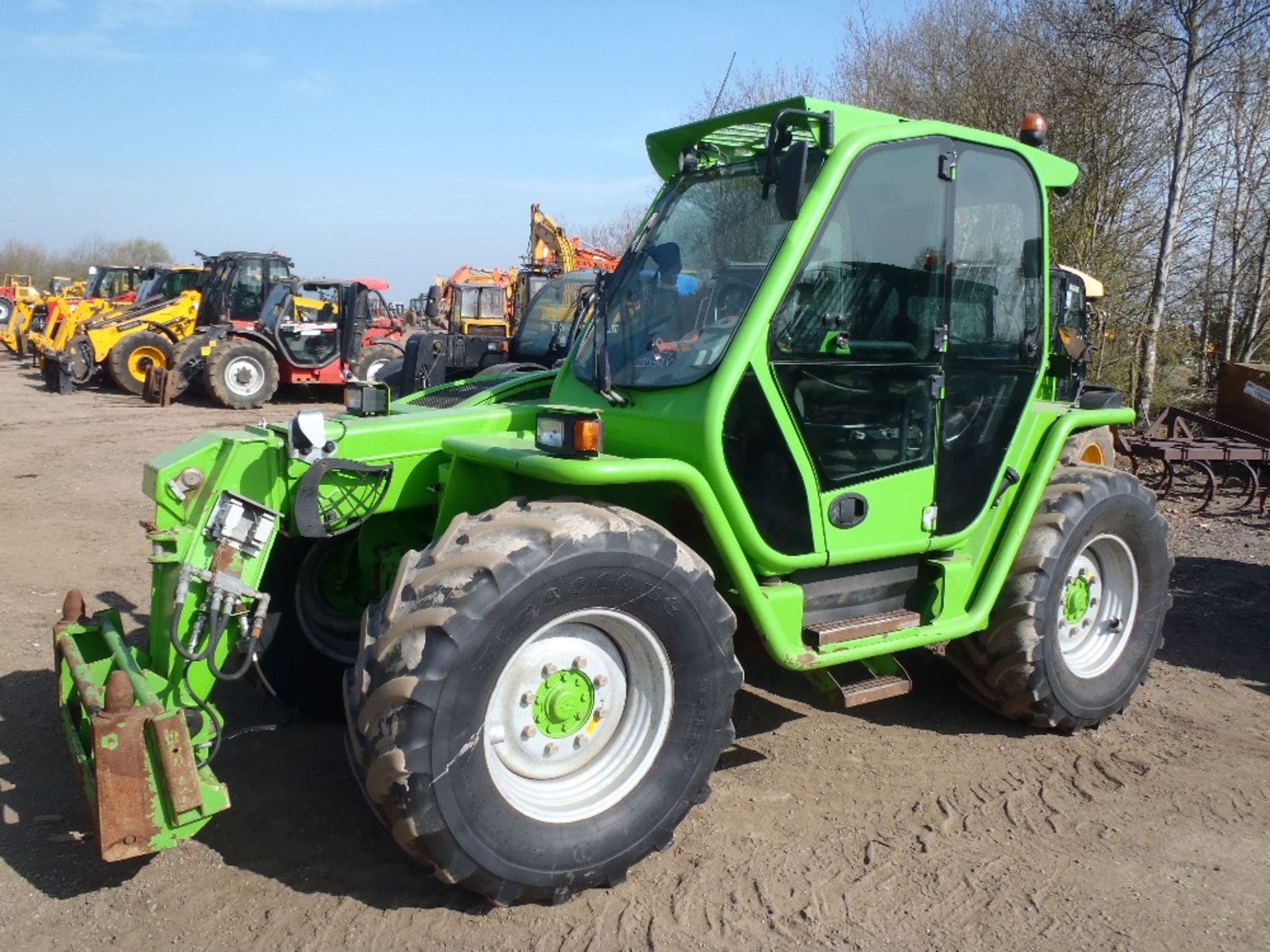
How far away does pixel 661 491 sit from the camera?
3848mm

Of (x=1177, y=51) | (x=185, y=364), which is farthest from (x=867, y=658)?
(x=185, y=364)

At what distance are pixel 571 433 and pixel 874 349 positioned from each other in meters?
1.28

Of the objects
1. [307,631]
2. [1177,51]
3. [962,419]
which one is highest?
[1177,51]

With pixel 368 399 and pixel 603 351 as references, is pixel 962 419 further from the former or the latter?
pixel 368 399

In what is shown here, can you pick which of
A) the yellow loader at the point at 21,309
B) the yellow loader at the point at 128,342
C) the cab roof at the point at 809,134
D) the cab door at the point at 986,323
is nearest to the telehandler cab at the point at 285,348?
the yellow loader at the point at 128,342

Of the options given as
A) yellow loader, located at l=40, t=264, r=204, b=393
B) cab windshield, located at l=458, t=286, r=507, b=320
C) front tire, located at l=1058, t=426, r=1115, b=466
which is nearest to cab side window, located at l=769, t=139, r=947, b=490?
front tire, located at l=1058, t=426, r=1115, b=466

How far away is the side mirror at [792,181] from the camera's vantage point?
3.53 meters

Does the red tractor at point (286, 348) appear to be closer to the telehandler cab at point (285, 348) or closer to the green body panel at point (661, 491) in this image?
the telehandler cab at point (285, 348)

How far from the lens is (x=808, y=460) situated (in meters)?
3.80

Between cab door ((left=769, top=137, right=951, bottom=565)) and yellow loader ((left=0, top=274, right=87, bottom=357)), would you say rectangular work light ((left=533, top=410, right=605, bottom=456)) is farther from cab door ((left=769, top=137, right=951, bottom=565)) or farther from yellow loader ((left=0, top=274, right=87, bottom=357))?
yellow loader ((left=0, top=274, right=87, bottom=357))

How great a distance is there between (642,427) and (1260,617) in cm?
498

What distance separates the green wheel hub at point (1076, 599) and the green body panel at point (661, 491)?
563 millimetres

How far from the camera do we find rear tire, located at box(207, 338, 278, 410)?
17734 millimetres

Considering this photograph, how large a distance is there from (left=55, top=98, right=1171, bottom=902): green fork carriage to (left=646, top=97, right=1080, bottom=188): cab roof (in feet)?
0.06
